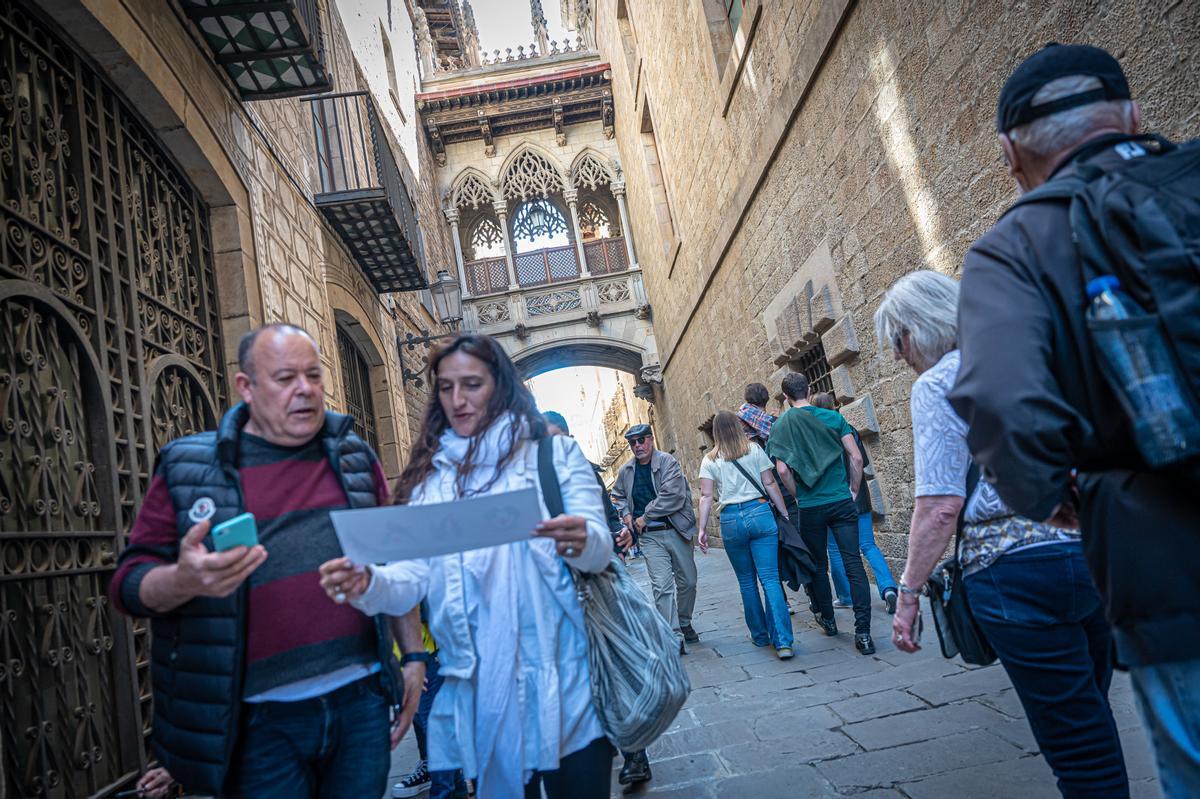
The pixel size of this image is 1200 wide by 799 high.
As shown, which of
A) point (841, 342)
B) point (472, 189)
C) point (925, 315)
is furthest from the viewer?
point (472, 189)

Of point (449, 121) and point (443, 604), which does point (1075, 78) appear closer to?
point (443, 604)

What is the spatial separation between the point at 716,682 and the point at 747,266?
518 cm

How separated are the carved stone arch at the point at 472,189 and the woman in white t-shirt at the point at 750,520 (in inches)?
609

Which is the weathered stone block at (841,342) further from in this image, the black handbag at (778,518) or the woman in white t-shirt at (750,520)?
the black handbag at (778,518)

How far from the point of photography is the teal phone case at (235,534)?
1483mm

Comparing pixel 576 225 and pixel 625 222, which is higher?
pixel 576 225

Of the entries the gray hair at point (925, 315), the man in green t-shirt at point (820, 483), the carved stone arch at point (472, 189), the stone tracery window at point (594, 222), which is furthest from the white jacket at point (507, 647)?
the stone tracery window at point (594, 222)

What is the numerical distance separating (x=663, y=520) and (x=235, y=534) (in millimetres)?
4139

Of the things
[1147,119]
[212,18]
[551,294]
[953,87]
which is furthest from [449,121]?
[1147,119]

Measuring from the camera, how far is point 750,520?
511 centimetres

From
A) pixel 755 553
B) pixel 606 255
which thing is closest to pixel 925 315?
pixel 755 553

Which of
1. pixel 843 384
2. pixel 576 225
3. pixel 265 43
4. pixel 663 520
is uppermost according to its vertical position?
pixel 576 225

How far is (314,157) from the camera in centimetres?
799

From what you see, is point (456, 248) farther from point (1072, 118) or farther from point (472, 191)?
→ point (1072, 118)
